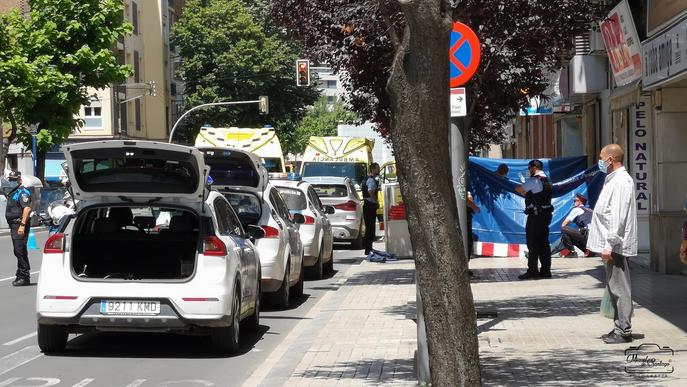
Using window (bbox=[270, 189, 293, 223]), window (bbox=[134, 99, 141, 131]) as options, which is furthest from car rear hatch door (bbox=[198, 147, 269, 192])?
window (bbox=[134, 99, 141, 131])

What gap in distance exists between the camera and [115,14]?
2179 inches

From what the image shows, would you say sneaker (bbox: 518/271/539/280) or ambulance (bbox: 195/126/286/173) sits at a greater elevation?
ambulance (bbox: 195/126/286/173)

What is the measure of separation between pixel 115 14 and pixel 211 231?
45.0 metres

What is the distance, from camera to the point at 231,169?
54.2 ft

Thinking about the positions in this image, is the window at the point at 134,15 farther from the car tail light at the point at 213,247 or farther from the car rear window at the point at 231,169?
the car tail light at the point at 213,247

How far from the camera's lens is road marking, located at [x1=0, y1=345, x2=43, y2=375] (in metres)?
11.1

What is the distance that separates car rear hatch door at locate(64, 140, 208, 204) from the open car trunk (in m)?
0.71

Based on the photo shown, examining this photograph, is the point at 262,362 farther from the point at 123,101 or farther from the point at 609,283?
the point at 123,101

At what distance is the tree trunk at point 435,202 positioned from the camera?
6.22m

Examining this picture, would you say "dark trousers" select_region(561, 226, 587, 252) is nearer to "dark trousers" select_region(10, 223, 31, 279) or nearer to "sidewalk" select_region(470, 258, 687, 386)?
"sidewalk" select_region(470, 258, 687, 386)

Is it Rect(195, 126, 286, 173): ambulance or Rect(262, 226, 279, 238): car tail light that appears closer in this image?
Rect(262, 226, 279, 238): car tail light

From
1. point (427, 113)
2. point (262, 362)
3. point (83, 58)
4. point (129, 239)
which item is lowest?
point (262, 362)

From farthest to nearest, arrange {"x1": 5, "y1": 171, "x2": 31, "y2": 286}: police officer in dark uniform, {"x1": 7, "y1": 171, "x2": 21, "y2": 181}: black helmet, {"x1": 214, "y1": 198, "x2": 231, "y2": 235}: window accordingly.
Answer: {"x1": 7, "y1": 171, "x2": 21, "y2": 181}: black helmet → {"x1": 5, "y1": 171, "x2": 31, "y2": 286}: police officer in dark uniform → {"x1": 214, "y1": 198, "x2": 231, "y2": 235}: window

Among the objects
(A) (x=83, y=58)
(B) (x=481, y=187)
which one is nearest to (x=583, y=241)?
(B) (x=481, y=187)
